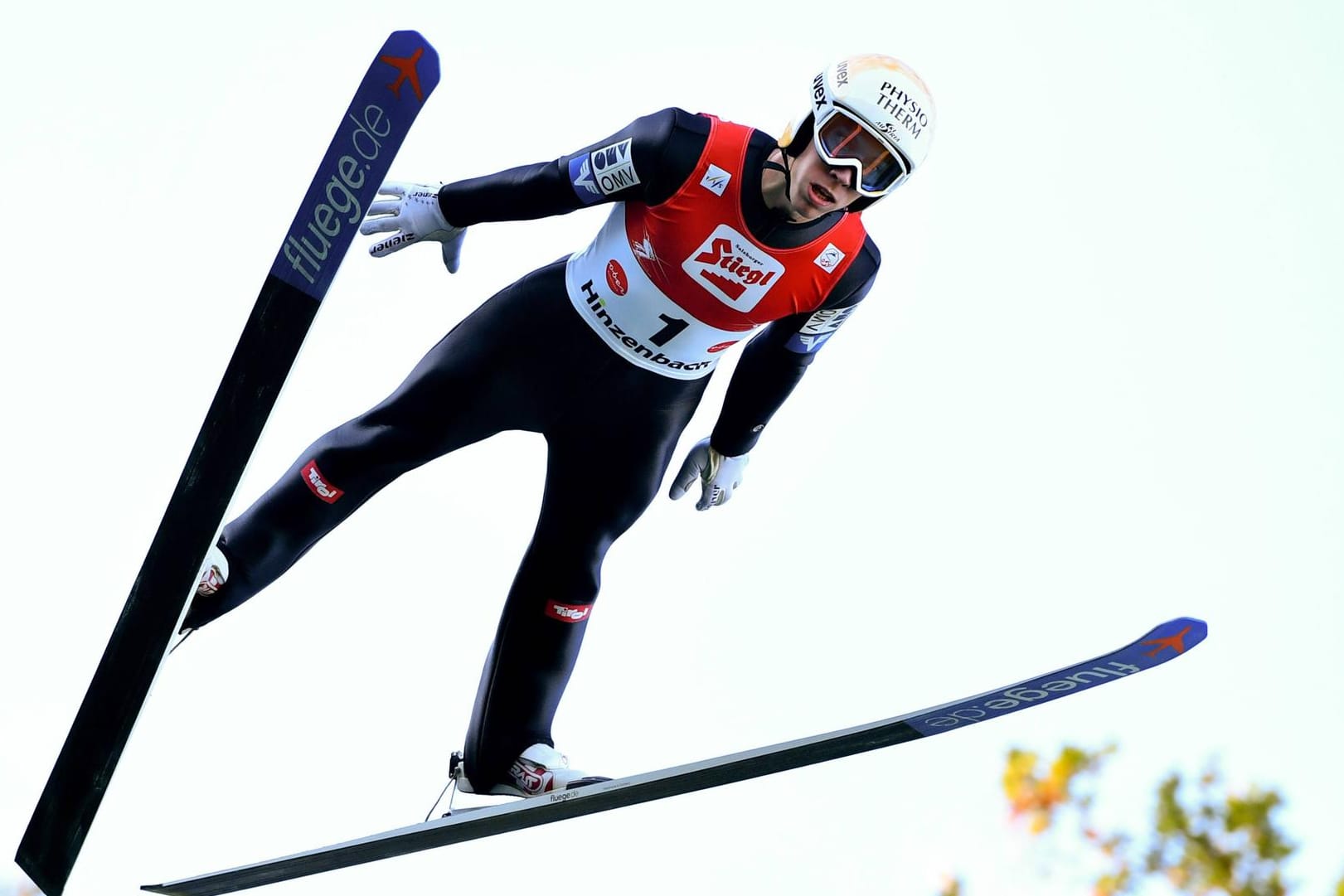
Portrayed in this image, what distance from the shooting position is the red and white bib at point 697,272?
10.5 ft

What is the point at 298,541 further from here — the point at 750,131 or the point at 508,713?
the point at 750,131

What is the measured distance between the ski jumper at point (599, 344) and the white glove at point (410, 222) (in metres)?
0.06

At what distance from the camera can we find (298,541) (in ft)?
11.4

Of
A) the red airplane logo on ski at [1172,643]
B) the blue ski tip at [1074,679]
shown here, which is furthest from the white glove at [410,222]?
the red airplane logo on ski at [1172,643]

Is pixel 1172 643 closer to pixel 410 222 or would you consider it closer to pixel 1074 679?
pixel 1074 679

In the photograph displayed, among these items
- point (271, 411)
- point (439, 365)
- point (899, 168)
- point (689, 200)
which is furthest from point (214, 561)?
point (899, 168)

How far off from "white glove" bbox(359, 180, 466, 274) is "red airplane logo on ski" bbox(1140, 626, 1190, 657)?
217cm

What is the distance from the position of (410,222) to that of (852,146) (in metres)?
1.20

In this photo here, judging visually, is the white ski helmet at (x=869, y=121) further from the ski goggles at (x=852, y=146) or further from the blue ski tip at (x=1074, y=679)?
the blue ski tip at (x=1074, y=679)

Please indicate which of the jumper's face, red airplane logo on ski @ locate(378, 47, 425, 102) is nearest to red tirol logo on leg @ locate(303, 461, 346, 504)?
red airplane logo on ski @ locate(378, 47, 425, 102)

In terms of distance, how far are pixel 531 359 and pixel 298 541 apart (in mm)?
802

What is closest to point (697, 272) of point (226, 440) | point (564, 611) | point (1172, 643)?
point (564, 611)

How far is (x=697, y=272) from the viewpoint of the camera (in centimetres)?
326

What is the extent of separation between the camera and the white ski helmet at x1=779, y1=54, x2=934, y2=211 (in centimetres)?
307
